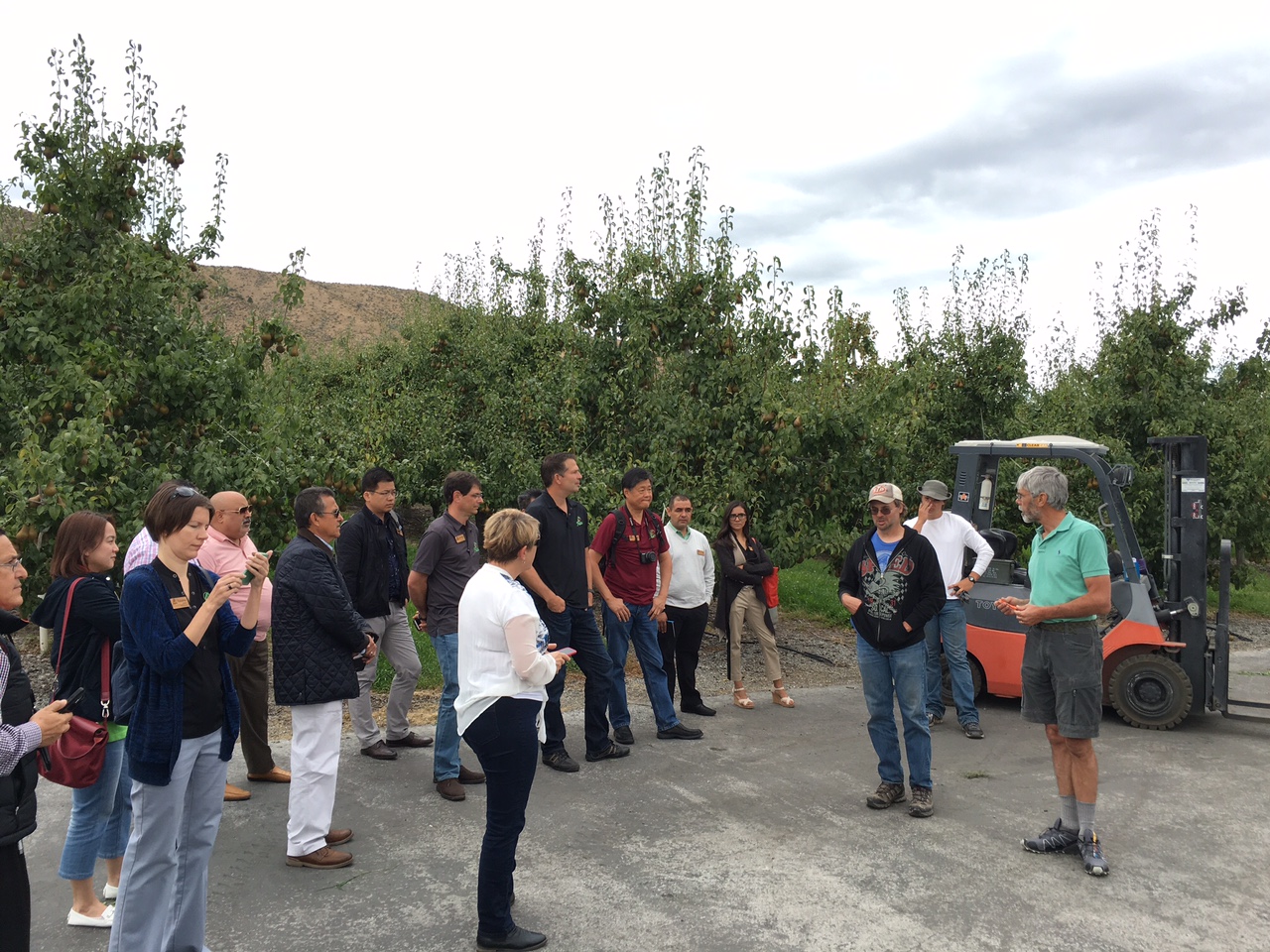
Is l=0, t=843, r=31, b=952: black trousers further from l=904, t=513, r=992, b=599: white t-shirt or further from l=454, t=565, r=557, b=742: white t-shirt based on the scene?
l=904, t=513, r=992, b=599: white t-shirt

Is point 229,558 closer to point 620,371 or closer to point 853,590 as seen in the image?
point 853,590

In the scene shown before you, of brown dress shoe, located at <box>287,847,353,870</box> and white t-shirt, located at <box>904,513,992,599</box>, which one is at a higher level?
white t-shirt, located at <box>904,513,992,599</box>

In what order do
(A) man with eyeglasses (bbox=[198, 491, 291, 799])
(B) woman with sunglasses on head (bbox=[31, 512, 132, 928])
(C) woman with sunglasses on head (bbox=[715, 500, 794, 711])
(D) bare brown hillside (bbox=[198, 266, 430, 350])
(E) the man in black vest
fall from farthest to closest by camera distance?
(D) bare brown hillside (bbox=[198, 266, 430, 350]) < (C) woman with sunglasses on head (bbox=[715, 500, 794, 711]) < (A) man with eyeglasses (bbox=[198, 491, 291, 799]) < (B) woman with sunglasses on head (bbox=[31, 512, 132, 928]) < (E) the man in black vest

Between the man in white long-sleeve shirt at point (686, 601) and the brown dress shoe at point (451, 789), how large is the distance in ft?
7.96

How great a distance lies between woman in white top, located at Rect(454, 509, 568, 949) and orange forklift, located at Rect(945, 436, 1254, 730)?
17.1 ft

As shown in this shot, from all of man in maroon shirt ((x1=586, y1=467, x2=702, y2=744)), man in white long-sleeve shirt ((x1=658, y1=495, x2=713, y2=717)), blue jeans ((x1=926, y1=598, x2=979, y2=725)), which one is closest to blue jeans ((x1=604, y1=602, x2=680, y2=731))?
man in maroon shirt ((x1=586, y1=467, x2=702, y2=744))

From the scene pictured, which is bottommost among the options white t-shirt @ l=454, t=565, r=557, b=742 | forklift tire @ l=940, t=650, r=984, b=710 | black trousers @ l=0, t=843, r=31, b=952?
forklift tire @ l=940, t=650, r=984, b=710

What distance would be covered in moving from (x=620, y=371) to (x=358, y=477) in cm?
351

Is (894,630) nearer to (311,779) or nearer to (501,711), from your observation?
(501,711)

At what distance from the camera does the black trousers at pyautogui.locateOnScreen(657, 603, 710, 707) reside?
301 inches

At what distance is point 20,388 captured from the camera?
702cm

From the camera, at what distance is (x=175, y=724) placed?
3336 millimetres

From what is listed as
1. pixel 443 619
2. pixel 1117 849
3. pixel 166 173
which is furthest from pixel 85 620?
pixel 166 173

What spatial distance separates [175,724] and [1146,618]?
22.9ft
